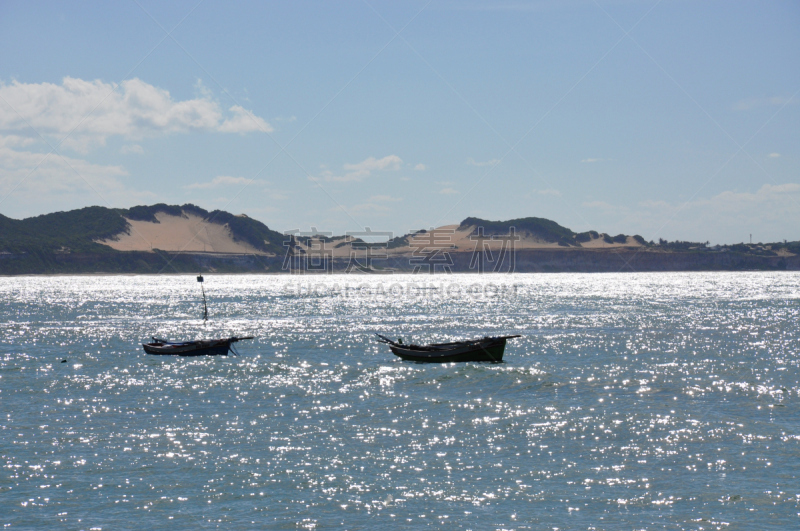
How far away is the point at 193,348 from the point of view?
54.7 metres

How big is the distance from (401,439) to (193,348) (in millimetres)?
31604

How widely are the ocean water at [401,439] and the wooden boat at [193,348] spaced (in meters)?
0.75

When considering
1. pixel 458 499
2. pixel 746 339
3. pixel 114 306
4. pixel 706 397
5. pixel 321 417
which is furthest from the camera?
pixel 114 306

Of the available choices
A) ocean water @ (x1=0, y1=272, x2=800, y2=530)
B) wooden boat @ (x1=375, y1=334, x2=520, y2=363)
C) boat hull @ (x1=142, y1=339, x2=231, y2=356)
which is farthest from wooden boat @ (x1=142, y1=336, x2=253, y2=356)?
wooden boat @ (x1=375, y1=334, x2=520, y2=363)

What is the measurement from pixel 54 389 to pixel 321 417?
18.7 metres

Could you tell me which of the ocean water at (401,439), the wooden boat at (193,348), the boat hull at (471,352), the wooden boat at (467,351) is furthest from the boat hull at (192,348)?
the boat hull at (471,352)

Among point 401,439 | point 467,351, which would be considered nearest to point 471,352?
point 467,351

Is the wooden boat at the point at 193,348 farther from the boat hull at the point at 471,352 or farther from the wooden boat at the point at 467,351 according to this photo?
the boat hull at the point at 471,352

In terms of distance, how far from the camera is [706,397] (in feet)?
118

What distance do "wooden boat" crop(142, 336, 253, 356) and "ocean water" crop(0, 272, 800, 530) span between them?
75 centimetres

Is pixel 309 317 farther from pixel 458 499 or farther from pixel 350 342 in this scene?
pixel 458 499

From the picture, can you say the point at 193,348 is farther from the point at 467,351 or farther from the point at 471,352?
the point at 471,352

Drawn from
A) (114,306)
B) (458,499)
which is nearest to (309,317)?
(114,306)

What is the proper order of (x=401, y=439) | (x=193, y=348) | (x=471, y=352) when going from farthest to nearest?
(x=193, y=348)
(x=471, y=352)
(x=401, y=439)
